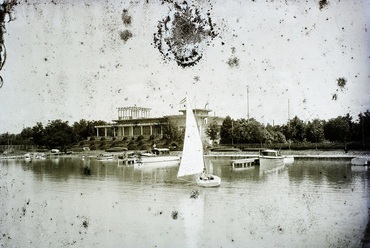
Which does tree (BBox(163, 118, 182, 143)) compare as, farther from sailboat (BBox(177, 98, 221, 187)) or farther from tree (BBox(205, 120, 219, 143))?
tree (BBox(205, 120, 219, 143))

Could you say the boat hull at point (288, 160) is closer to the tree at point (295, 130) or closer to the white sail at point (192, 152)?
the tree at point (295, 130)

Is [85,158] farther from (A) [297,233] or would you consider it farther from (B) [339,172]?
(B) [339,172]

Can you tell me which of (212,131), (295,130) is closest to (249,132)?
(212,131)

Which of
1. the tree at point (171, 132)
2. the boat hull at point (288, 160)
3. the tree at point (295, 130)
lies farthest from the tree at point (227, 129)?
the boat hull at point (288, 160)

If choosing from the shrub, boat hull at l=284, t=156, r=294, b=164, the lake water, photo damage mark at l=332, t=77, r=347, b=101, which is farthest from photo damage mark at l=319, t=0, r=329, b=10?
the shrub

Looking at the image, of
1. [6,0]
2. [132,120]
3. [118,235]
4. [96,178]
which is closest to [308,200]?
[118,235]

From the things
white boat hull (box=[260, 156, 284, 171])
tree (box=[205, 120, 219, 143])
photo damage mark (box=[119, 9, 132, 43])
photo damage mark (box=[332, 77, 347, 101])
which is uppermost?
photo damage mark (box=[119, 9, 132, 43])
